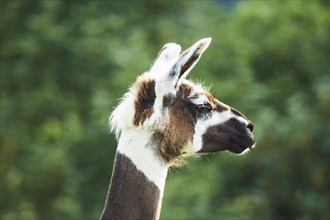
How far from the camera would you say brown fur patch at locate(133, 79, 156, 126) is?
35.5 ft

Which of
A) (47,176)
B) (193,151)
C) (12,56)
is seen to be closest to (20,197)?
(47,176)

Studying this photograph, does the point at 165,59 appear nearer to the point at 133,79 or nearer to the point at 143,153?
the point at 143,153

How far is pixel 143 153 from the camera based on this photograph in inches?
422

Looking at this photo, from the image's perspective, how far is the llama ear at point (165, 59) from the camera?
11.3 m

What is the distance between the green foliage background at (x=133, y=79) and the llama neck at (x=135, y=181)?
17522mm

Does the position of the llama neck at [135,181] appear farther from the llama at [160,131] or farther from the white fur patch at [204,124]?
the white fur patch at [204,124]

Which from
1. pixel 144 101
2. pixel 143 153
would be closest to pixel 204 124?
pixel 144 101

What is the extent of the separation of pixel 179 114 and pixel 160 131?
25 cm

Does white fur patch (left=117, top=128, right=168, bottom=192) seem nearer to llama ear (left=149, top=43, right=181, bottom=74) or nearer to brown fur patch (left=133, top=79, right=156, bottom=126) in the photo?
brown fur patch (left=133, top=79, right=156, bottom=126)

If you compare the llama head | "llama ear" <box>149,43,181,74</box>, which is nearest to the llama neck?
the llama head

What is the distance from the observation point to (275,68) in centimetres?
4541

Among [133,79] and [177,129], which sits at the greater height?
[133,79]

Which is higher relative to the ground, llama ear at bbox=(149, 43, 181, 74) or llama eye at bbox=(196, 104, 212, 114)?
llama ear at bbox=(149, 43, 181, 74)

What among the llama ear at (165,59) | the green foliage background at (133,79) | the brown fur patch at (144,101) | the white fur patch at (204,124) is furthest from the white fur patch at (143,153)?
the green foliage background at (133,79)
